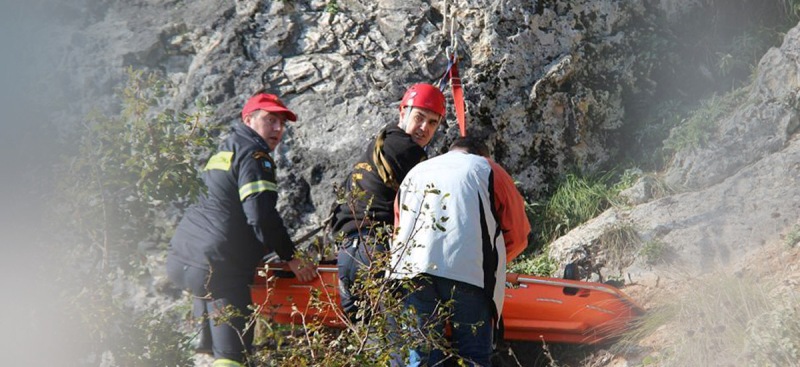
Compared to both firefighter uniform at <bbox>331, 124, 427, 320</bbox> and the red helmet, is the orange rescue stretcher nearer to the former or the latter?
firefighter uniform at <bbox>331, 124, 427, 320</bbox>

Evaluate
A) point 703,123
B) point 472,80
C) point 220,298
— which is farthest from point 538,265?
point 220,298

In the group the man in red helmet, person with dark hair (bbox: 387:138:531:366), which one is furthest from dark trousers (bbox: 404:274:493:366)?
the man in red helmet

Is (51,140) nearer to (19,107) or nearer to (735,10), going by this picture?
(19,107)

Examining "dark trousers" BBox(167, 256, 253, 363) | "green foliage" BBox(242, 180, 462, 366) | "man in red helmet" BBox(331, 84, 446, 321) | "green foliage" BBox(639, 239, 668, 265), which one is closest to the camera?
"green foliage" BBox(242, 180, 462, 366)

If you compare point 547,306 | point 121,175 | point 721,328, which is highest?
point 121,175

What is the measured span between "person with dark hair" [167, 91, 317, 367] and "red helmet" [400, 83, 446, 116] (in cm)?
79

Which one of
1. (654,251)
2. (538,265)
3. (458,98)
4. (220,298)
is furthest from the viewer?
(458,98)

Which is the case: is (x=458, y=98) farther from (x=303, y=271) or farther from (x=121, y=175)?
(x=121, y=175)

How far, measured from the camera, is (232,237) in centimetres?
512

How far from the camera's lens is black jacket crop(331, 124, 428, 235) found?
4.88m

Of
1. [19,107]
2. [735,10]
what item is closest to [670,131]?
[735,10]

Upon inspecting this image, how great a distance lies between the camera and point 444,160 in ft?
14.7

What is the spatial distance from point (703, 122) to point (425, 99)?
3022 millimetres

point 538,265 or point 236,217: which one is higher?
point 236,217
